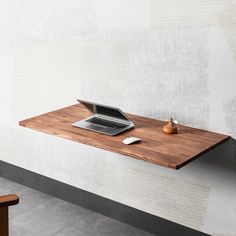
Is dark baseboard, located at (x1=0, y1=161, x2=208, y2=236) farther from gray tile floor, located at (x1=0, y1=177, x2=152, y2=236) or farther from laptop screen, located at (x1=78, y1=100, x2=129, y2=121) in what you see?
laptop screen, located at (x1=78, y1=100, x2=129, y2=121)

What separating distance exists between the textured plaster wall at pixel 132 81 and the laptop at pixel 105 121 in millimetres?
223

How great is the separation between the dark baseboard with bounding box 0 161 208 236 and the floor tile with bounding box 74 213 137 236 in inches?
1.6

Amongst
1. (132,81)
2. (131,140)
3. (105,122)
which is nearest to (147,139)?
(131,140)

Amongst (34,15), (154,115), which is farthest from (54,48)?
(154,115)

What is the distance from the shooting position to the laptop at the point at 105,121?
2615 mm

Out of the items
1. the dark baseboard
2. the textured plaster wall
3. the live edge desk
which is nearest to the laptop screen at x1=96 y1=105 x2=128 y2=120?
the live edge desk

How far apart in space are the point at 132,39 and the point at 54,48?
60 centimetres

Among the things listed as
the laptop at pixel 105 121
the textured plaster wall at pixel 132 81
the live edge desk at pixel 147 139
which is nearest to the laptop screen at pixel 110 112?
the laptop at pixel 105 121

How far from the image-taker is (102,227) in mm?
3064

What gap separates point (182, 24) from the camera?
103 inches

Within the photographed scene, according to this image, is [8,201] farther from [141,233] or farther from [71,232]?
[141,233]

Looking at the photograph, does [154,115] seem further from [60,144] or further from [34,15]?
[34,15]

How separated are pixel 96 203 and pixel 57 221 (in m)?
0.28

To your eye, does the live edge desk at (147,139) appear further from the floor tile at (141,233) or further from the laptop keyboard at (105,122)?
the floor tile at (141,233)
